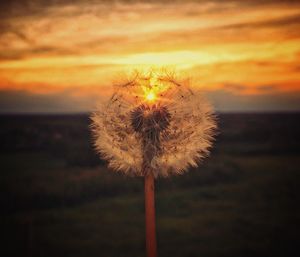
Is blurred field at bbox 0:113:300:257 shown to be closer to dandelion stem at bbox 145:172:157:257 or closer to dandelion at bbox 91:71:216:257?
dandelion stem at bbox 145:172:157:257

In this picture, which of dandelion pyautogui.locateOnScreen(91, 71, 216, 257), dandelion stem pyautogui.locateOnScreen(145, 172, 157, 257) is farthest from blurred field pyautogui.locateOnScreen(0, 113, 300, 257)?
dandelion pyautogui.locateOnScreen(91, 71, 216, 257)

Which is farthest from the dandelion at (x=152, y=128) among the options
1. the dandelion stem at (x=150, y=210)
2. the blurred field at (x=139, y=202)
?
the blurred field at (x=139, y=202)

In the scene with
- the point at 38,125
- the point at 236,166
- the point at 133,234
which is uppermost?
the point at 38,125

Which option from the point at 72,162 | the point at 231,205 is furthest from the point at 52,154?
the point at 231,205

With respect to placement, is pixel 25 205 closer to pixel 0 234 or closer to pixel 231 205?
pixel 0 234

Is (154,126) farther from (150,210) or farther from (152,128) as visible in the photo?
(150,210)

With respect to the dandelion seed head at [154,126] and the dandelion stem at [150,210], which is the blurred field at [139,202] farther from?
the dandelion seed head at [154,126]
